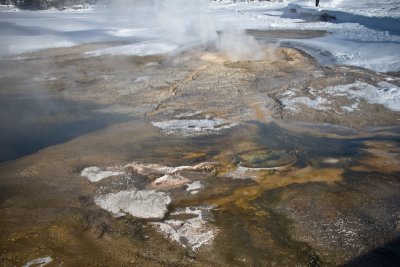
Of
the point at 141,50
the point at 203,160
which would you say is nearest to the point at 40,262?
the point at 203,160

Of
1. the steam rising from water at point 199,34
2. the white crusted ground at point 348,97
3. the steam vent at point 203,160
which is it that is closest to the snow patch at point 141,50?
the steam rising from water at point 199,34

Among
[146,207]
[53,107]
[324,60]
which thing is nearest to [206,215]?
[146,207]

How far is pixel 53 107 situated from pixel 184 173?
380cm

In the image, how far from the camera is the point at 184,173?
12.9 ft

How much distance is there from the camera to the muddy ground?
2.74 metres

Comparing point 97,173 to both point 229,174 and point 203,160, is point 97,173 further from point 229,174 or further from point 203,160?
point 229,174

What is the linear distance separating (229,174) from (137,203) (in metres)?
1.10

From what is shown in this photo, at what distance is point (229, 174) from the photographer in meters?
3.90

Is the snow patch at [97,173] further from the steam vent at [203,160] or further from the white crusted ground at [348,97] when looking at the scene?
the white crusted ground at [348,97]

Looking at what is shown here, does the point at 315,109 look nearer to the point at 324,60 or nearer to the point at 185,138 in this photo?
the point at 185,138

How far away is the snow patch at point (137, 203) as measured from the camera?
3195 millimetres

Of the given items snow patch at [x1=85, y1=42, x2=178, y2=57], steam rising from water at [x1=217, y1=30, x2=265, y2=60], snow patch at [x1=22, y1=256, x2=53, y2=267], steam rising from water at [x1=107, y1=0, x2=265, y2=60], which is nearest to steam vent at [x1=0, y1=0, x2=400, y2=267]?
snow patch at [x1=22, y1=256, x2=53, y2=267]

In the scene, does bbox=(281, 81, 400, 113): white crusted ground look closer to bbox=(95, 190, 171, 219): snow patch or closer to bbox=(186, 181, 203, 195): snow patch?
bbox=(186, 181, 203, 195): snow patch

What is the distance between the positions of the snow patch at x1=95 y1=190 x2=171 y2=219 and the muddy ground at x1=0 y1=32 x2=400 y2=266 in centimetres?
8
